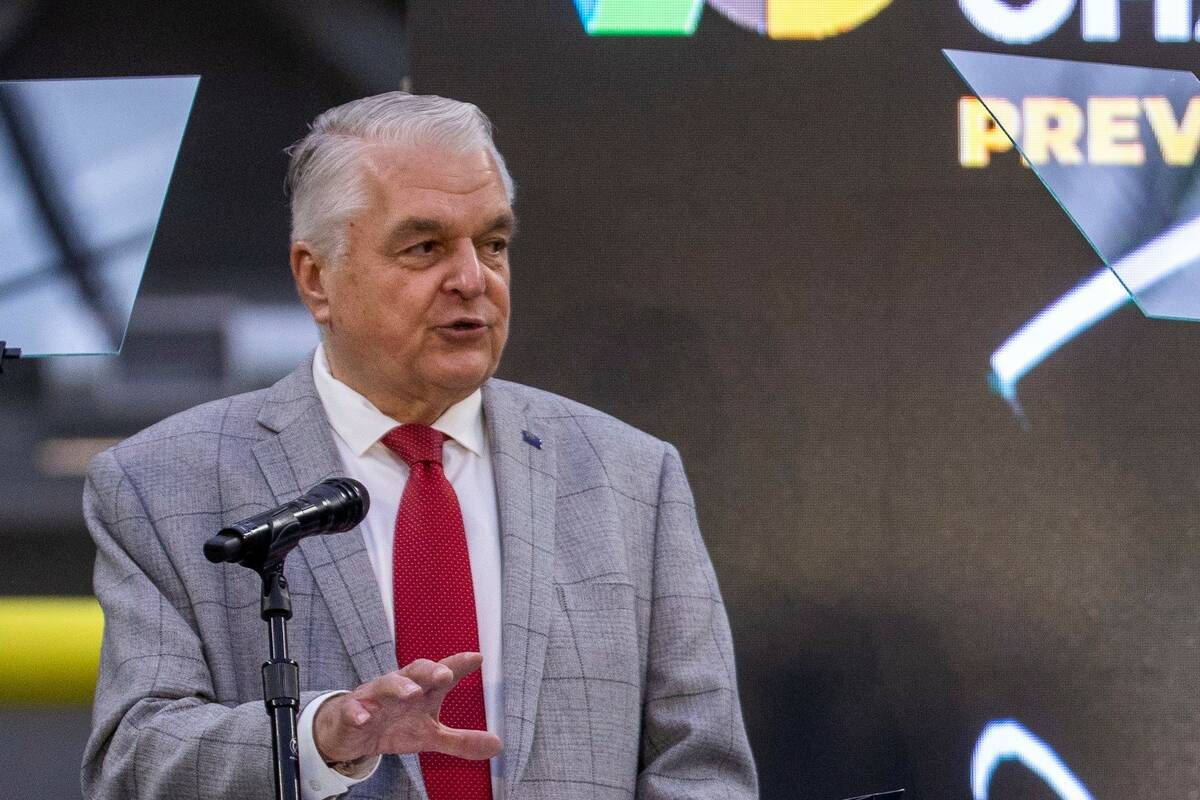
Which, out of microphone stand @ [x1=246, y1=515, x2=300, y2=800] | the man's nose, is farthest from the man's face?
microphone stand @ [x1=246, y1=515, x2=300, y2=800]

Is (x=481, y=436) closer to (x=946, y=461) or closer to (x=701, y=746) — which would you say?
(x=701, y=746)

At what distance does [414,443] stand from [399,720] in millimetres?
612

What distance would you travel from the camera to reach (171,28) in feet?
11.7

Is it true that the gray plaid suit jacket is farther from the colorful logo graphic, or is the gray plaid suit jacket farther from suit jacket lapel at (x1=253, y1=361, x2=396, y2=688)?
the colorful logo graphic

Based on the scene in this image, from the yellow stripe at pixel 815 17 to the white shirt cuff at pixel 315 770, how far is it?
6.56ft

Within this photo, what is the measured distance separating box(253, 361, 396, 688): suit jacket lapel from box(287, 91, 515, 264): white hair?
257mm

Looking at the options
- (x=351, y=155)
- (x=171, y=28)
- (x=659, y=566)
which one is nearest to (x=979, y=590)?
(x=659, y=566)

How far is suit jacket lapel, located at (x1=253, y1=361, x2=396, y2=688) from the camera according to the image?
223 cm

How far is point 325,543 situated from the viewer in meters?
2.29

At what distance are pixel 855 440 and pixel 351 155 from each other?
4.63 ft

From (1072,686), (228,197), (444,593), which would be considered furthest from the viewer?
(228,197)

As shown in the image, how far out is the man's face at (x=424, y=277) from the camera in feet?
7.65

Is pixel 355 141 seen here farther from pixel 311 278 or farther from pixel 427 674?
pixel 427 674

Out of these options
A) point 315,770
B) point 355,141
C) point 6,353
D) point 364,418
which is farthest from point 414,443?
point 6,353
